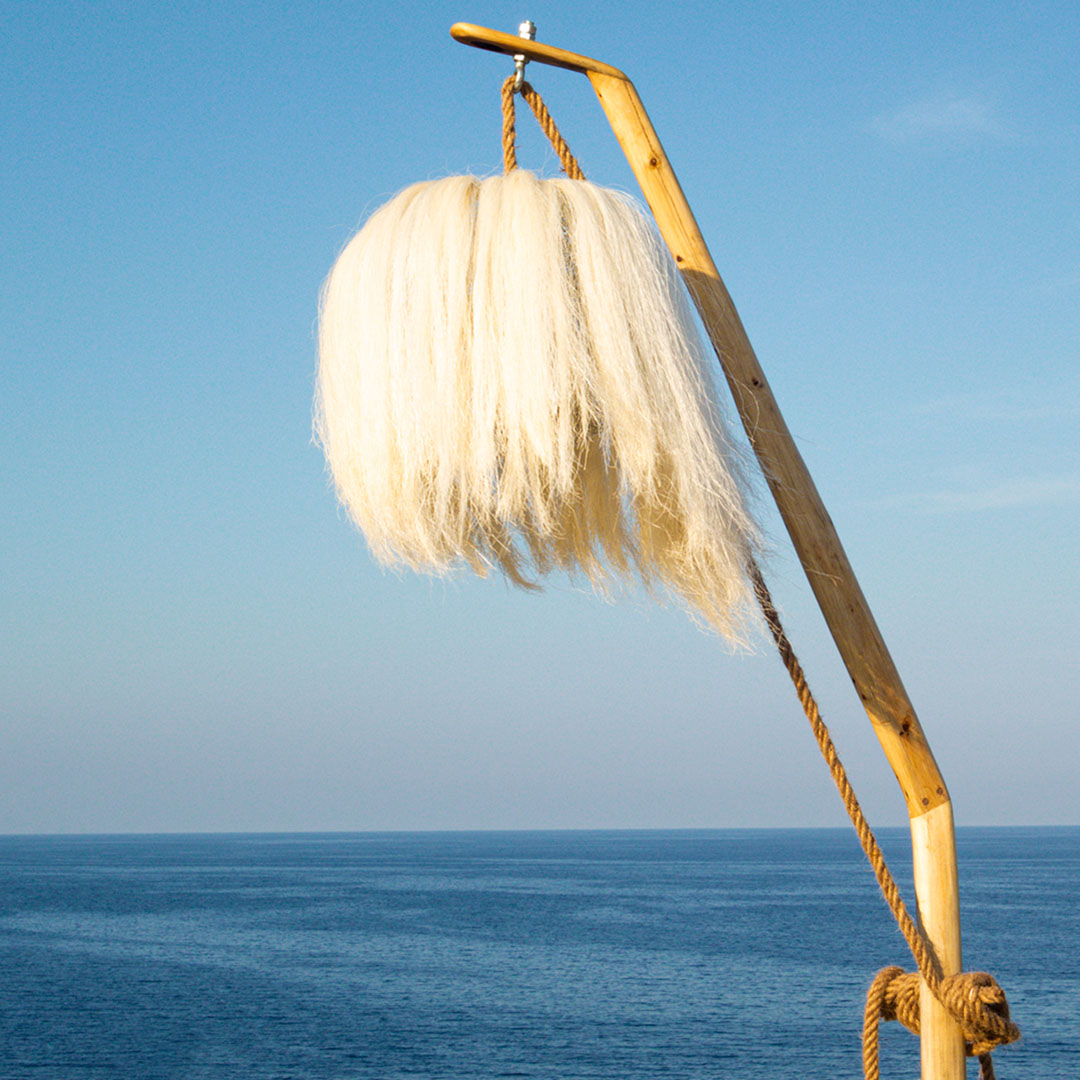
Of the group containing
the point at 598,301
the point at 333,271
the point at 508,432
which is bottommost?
the point at 508,432

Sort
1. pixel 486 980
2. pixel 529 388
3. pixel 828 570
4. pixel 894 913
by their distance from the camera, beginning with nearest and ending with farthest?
pixel 529 388
pixel 894 913
pixel 828 570
pixel 486 980

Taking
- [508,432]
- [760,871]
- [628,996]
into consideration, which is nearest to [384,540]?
[508,432]

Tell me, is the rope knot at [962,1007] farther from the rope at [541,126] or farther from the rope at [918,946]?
the rope at [541,126]

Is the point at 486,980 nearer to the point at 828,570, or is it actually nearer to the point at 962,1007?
the point at 962,1007

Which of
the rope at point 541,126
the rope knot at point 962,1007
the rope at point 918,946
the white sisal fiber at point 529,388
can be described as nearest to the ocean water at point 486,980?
the rope knot at point 962,1007

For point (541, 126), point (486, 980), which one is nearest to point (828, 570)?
point (541, 126)

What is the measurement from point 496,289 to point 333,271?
0.42 meters

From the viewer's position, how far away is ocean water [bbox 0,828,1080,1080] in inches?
1731

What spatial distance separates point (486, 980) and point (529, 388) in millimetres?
61626

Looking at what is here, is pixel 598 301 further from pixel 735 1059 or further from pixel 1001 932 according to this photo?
pixel 1001 932

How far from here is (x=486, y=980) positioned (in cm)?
5884

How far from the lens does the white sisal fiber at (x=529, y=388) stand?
208cm

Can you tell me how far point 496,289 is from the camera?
210 centimetres

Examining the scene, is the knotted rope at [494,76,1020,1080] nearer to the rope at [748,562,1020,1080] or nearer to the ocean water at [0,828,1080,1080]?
the rope at [748,562,1020,1080]
